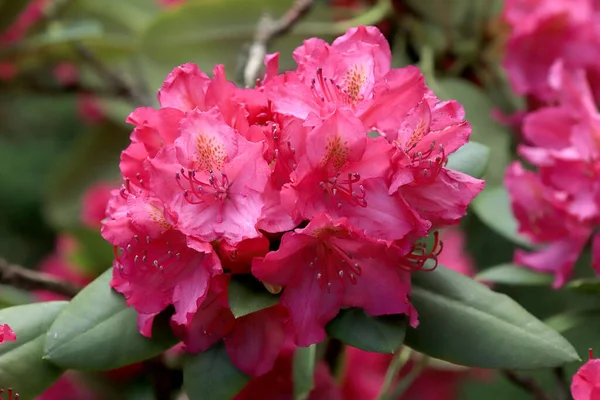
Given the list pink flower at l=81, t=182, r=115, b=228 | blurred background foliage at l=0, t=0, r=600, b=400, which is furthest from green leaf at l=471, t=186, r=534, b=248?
pink flower at l=81, t=182, r=115, b=228

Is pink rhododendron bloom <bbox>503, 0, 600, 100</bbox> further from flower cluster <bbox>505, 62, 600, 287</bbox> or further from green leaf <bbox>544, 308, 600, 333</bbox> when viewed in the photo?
green leaf <bbox>544, 308, 600, 333</bbox>

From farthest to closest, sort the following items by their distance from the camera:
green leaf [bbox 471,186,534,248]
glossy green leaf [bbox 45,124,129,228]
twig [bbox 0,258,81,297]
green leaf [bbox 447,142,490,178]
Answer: glossy green leaf [bbox 45,124,129,228] → green leaf [bbox 471,186,534,248] → twig [bbox 0,258,81,297] → green leaf [bbox 447,142,490,178]

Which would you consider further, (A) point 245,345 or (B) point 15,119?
(B) point 15,119

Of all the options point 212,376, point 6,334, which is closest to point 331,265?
point 212,376

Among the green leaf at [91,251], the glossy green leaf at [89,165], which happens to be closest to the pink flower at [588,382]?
the green leaf at [91,251]

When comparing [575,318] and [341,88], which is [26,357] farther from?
[575,318]

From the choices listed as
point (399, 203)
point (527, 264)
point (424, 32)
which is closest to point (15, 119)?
point (424, 32)

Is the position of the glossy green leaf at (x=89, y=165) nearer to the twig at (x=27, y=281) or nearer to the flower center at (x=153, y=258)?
the twig at (x=27, y=281)

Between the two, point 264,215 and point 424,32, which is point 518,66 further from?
point 264,215
